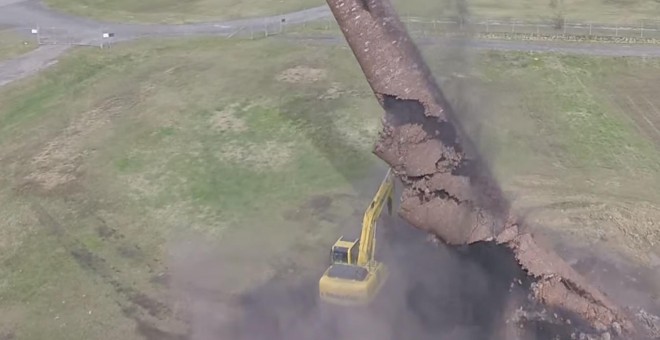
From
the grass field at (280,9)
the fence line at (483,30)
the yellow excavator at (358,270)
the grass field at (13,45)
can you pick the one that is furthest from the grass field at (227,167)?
the grass field at (280,9)

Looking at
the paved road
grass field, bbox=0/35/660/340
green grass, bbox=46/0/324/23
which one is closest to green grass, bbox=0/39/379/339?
grass field, bbox=0/35/660/340

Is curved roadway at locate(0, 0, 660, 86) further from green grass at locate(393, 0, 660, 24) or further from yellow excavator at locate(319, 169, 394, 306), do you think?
yellow excavator at locate(319, 169, 394, 306)

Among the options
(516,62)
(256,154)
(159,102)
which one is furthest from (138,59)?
(516,62)

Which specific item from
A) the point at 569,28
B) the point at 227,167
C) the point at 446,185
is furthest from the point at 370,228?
the point at 569,28

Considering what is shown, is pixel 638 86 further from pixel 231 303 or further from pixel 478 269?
pixel 231 303

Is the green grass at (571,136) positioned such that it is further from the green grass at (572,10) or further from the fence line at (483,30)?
the green grass at (572,10)
